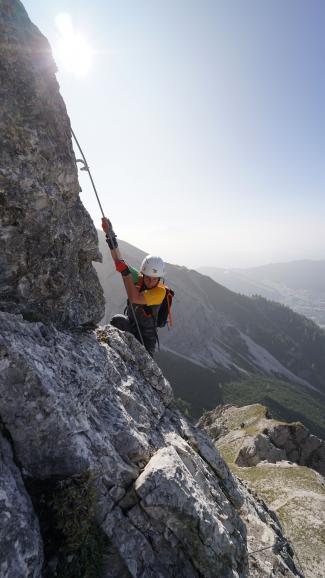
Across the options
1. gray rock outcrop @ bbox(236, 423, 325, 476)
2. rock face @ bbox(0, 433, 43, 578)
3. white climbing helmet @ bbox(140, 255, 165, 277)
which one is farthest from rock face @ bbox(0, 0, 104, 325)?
gray rock outcrop @ bbox(236, 423, 325, 476)

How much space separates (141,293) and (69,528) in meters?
10.6

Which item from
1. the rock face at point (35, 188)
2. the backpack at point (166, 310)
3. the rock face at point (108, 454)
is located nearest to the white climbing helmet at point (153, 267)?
the backpack at point (166, 310)

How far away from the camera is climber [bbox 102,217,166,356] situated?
16.5 meters

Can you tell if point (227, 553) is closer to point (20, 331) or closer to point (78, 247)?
point (20, 331)

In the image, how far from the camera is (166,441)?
14.2 meters

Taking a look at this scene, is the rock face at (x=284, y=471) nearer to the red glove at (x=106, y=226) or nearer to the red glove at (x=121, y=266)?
the red glove at (x=121, y=266)

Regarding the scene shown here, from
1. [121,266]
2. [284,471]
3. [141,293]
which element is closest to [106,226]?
[121,266]

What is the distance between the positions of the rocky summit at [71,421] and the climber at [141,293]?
1.43 meters

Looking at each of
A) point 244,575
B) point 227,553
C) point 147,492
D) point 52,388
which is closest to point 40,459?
point 52,388

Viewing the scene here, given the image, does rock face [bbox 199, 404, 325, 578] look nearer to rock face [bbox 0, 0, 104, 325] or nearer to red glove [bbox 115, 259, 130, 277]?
red glove [bbox 115, 259, 130, 277]

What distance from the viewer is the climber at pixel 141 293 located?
16.5 meters

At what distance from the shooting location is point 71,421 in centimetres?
985

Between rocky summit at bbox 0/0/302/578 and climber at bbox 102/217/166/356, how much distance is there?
1.43 meters

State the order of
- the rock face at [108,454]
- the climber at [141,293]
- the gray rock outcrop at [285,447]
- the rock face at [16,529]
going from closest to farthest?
the rock face at [16,529] < the rock face at [108,454] < the climber at [141,293] < the gray rock outcrop at [285,447]
